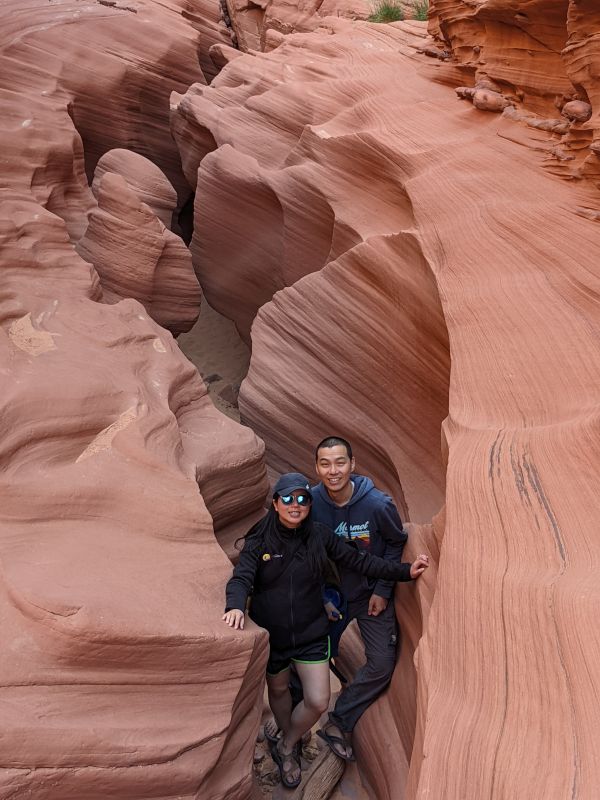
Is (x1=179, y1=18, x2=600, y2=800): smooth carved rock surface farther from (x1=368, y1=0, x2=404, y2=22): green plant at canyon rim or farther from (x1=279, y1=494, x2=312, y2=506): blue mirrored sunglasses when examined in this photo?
(x1=368, y1=0, x2=404, y2=22): green plant at canyon rim

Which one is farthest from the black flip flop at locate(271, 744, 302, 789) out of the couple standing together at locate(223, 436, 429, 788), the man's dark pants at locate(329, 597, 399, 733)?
the man's dark pants at locate(329, 597, 399, 733)

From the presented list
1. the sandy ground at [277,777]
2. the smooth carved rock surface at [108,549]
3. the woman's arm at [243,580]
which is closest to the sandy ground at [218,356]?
the smooth carved rock surface at [108,549]

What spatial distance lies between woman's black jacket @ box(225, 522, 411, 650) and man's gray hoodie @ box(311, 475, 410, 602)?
0.52ft

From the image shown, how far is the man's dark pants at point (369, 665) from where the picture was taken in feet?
11.2

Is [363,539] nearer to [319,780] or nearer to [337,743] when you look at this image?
[337,743]

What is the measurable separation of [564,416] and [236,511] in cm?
235

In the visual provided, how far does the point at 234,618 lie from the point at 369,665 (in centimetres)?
93

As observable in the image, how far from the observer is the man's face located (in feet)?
10.3

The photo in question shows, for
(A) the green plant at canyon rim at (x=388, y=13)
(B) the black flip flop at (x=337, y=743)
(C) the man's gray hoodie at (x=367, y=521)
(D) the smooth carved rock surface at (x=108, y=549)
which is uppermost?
(A) the green plant at canyon rim at (x=388, y=13)

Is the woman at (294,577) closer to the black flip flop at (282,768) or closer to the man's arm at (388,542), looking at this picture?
the man's arm at (388,542)

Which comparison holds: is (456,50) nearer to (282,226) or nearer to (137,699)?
(282,226)

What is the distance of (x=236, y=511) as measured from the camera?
452 cm

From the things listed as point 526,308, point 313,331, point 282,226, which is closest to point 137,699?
point 526,308

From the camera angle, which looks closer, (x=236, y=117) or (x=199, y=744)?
(x=199, y=744)
